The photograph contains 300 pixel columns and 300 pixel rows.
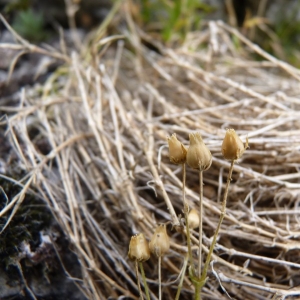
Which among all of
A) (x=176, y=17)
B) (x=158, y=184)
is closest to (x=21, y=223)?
(x=158, y=184)

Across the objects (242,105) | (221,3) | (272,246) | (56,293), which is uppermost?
(221,3)

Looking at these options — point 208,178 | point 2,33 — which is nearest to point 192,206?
point 208,178

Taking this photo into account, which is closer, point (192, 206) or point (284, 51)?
point (192, 206)

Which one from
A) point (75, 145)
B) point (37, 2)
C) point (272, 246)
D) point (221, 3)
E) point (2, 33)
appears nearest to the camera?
point (272, 246)

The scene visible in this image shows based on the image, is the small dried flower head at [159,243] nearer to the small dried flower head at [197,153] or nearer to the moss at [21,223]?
the small dried flower head at [197,153]

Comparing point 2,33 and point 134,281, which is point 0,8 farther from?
point 134,281

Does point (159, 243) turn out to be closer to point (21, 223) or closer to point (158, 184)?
point (158, 184)

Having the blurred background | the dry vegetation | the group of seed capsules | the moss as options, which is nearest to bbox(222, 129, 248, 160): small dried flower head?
the group of seed capsules
